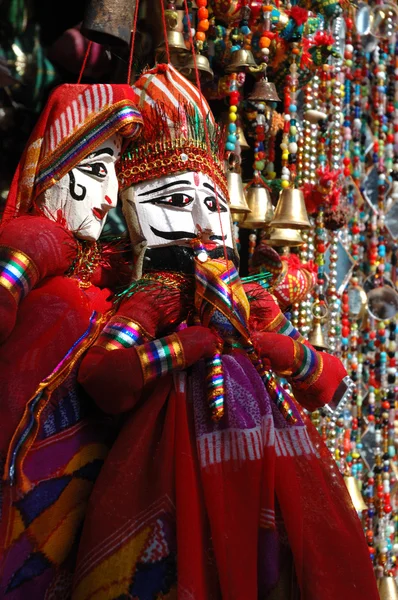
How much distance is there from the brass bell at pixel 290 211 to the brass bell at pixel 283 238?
57 millimetres

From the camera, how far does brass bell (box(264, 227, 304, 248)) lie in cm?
193

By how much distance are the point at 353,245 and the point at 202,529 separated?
1.40m

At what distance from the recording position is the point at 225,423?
1.25 meters

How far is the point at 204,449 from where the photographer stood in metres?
1.23

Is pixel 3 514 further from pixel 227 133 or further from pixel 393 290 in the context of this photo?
pixel 393 290

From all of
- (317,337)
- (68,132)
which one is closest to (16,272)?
(68,132)

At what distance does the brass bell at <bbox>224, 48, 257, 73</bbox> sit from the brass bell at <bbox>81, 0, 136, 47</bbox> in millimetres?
315

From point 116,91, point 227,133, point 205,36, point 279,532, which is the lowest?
point 279,532

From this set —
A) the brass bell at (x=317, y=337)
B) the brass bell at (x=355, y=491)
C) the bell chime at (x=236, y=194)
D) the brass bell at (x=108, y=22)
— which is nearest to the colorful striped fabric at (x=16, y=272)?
the brass bell at (x=108, y=22)

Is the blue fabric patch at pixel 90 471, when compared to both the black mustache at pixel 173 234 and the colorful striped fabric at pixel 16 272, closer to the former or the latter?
the colorful striped fabric at pixel 16 272

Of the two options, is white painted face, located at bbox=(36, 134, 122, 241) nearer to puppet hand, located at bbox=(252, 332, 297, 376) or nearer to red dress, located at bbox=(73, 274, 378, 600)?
red dress, located at bbox=(73, 274, 378, 600)

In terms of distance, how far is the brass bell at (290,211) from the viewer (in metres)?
1.86

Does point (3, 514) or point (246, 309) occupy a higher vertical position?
point (246, 309)

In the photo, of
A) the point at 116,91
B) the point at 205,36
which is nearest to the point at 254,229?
the point at 205,36
